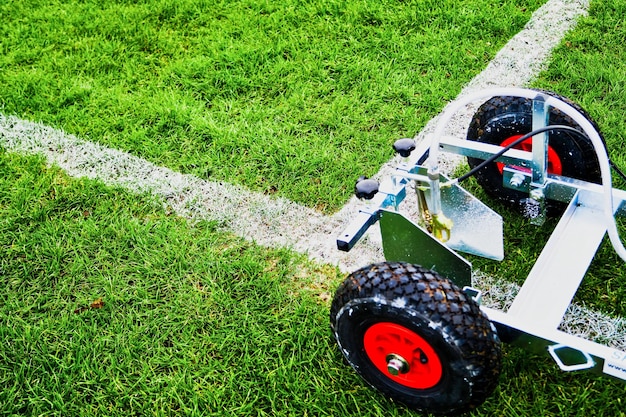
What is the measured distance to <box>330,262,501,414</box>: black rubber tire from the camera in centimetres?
238

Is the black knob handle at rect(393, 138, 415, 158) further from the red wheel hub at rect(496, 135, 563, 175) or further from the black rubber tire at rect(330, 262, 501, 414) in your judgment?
the red wheel hub at rect(496, 135, 563, 175)

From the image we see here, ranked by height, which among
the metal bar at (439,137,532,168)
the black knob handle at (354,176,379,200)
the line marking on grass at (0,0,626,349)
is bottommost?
the line marking on grass at (0,0,626,349)

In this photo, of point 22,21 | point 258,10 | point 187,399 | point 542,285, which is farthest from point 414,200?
point 22,21

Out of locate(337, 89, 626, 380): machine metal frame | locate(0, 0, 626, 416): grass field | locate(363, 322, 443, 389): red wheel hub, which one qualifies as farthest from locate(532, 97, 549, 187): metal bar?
locate(363, 322, 443, 389): red wheel hub

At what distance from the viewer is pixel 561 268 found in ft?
9.20

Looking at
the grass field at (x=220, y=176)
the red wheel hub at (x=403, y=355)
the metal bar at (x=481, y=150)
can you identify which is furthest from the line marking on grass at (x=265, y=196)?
the red wheel hub at (x=403, y=355)

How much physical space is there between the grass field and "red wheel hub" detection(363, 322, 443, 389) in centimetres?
21

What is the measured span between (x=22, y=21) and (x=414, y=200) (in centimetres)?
367

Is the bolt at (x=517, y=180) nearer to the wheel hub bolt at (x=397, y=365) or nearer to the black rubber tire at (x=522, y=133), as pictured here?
the black rubber tire at (x=522, y=133)

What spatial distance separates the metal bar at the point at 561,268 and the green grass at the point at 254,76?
4.22 feet

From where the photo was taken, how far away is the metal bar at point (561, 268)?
2.62 meters

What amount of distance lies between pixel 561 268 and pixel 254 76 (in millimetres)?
2657

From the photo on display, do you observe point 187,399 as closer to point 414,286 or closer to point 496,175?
point 414,286

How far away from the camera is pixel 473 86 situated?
4508 mm
